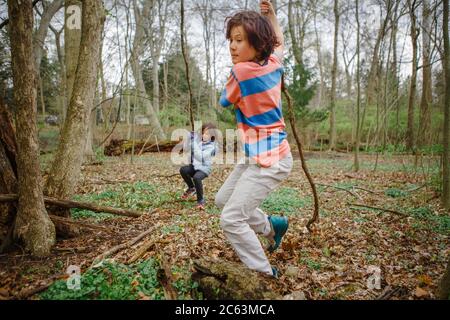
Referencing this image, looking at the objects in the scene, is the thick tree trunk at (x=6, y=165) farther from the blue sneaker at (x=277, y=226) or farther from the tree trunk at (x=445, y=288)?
the tree trunk at (x=445, y=288)

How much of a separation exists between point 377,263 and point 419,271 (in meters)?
0.39

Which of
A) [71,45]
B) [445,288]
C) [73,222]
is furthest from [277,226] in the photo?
[71,45]

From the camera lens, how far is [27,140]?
303 cm

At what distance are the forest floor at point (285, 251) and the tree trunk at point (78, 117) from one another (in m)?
0.75

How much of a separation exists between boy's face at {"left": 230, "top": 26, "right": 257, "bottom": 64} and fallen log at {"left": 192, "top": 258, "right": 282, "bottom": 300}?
1794 mm

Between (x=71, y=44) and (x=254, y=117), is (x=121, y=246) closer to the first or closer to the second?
(x=254, y=117)

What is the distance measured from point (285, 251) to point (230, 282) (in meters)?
1.30

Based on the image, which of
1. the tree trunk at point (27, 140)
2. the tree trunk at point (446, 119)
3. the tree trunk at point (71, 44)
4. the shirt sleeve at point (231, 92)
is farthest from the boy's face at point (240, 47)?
the tree trunk at point (71, 44)

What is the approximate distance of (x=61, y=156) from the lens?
12.7 ft

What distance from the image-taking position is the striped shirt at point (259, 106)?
244 cm
